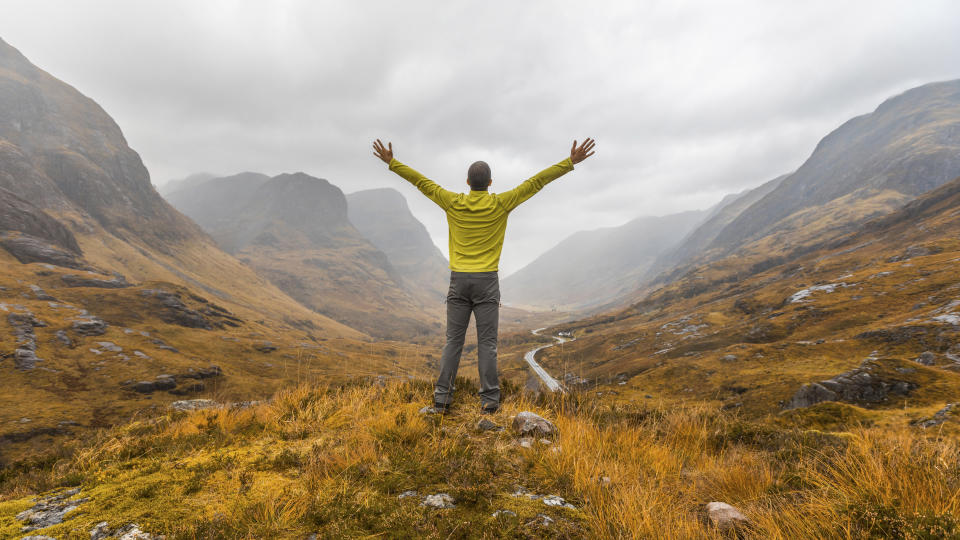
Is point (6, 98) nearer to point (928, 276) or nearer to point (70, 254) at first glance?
point (70, 254)

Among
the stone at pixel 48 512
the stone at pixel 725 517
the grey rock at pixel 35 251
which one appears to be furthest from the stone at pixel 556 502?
the grey rock at pixel 35 251

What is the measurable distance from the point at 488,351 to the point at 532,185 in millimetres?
2802

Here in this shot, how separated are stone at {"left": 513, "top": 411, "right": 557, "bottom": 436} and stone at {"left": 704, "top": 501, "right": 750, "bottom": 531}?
218 cm

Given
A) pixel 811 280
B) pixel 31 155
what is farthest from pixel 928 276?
pixel 31 155

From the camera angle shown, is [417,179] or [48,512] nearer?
[48,512]

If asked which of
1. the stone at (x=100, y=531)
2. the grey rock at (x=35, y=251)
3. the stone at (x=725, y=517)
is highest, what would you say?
the grey rock at (x=35, y=251)

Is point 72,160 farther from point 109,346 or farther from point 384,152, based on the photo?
point 384,152

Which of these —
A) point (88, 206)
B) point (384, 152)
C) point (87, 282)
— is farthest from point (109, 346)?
point (88, 206)

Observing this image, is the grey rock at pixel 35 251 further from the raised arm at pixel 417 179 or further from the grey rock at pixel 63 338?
the raised arm at pixel 417 179

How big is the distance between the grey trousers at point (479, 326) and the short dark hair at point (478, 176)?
4.84ft

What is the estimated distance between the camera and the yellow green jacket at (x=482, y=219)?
5.96 meters

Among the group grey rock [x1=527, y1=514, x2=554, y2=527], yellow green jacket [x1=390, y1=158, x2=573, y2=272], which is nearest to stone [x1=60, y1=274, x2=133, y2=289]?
yellow green jacket [x1=390, y1=158, x2=573, y2=272]

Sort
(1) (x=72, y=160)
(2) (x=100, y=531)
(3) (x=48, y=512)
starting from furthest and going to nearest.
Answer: (1) (x=72, y=160) < (3) (x=48, y=512) < (2) (x=100, y=531)

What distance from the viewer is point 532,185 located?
240 inches
